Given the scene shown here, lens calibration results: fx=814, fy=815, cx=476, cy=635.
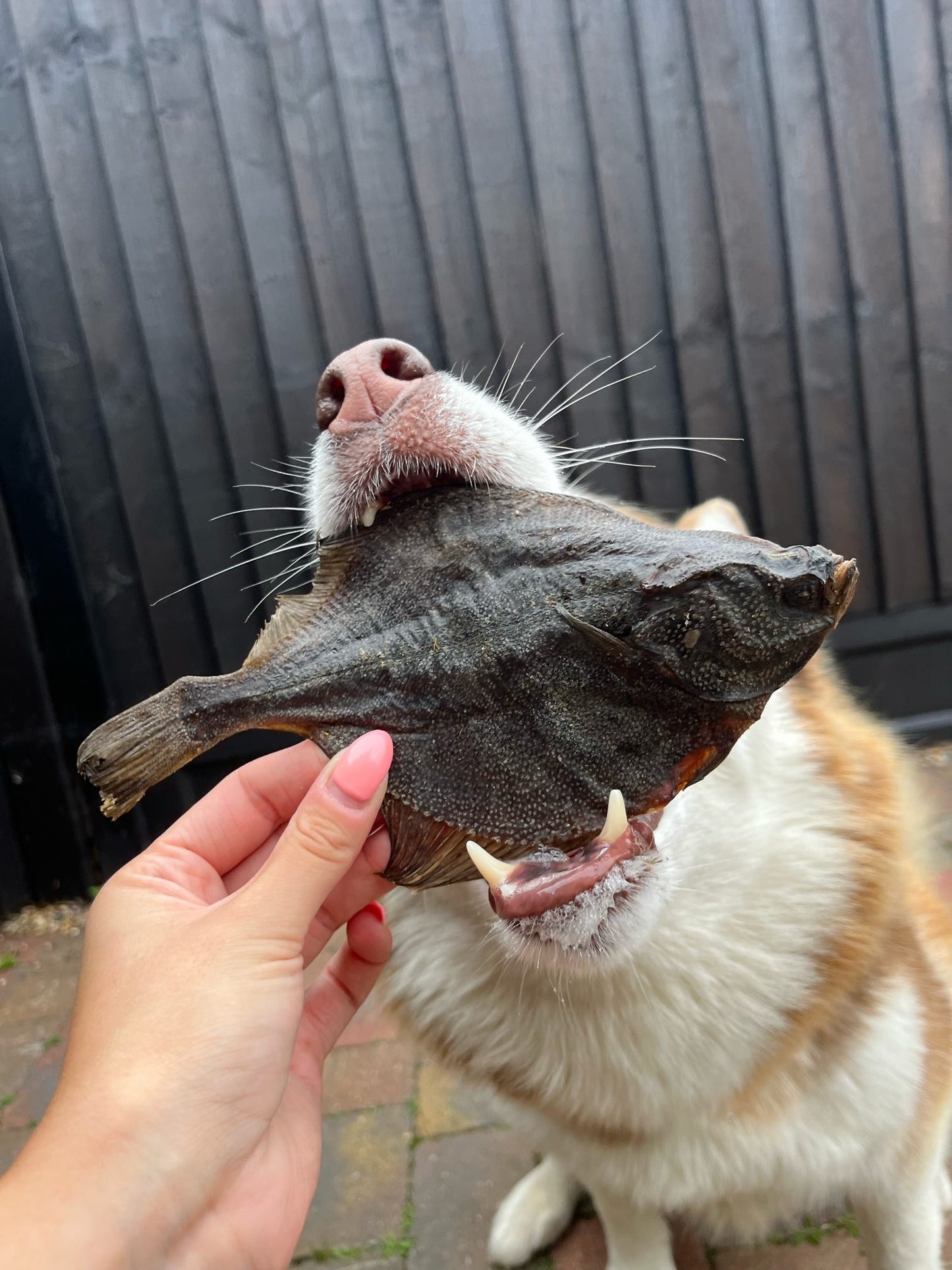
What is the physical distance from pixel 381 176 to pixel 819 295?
1855mm

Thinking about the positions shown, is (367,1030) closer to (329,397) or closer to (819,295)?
(329,397)

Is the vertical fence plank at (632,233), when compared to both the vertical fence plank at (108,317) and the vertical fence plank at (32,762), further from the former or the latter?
the vertical fence plank at (32,762)

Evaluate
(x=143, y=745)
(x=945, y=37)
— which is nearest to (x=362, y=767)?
(x=143, y=745)

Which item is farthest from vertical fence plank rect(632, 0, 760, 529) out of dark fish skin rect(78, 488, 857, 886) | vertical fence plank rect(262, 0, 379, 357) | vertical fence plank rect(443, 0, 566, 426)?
dark fish skin rect(78, 488, 857, 886)

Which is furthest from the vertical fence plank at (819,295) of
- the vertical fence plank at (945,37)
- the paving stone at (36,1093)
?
the paving stone at (36,1093)

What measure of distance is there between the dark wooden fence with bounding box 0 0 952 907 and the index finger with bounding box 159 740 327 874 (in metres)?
2.26

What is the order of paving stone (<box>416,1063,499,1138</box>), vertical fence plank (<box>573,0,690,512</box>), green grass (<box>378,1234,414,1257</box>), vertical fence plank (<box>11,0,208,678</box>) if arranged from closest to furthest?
1. green grass (<box>378,1234,414,1257</box>)
2. paving stone (<box>416,1063,499,1138</box>)
3. vertical fence plank (<box>11,0,208,678</box>)
4. vertical fence plank (<box>573,0,690,512</box>)

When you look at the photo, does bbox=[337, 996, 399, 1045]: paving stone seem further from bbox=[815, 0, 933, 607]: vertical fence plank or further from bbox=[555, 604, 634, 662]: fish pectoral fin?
bbox=[815, 0, 933, 607]: vertical fence plank

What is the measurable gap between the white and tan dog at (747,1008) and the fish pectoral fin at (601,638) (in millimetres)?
342

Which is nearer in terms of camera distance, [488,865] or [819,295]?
[488,865]

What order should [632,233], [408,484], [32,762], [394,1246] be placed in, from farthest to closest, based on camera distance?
1. [32,762]
2. [632,233]
3. [394,1246]
4. [408,484]

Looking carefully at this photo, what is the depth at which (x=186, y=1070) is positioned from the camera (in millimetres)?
895

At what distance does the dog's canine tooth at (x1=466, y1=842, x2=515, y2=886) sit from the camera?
2.74 feet

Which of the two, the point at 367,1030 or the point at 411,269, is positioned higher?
the point at 411,269
